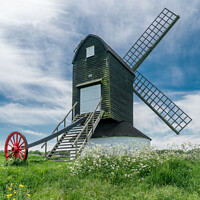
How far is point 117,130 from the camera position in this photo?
16.0 meters

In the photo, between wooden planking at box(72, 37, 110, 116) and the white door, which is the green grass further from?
the white door

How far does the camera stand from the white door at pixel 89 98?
16.6 m

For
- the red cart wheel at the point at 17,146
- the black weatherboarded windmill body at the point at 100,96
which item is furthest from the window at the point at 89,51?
the red cart wheel at the point at 17,146

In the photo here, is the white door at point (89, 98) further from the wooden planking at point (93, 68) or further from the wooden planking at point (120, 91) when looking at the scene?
the wooden planking at point (120, 91)

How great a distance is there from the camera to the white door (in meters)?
16.6

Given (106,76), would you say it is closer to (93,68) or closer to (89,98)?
(93,68)

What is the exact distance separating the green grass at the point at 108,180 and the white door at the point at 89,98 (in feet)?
24.6

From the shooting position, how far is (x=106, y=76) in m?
16.4

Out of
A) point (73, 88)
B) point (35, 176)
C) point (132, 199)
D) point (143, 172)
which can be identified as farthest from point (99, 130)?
point (132, 199)

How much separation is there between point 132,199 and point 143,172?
8.73 ft

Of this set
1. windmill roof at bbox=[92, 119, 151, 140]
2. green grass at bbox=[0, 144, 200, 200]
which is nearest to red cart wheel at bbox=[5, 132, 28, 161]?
green grass at bbox=[0, 144, 200, 200]

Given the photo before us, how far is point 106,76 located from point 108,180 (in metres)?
10.3

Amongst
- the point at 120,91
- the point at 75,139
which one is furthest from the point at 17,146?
the point at 120,91

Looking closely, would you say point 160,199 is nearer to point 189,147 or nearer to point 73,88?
point 189,147
